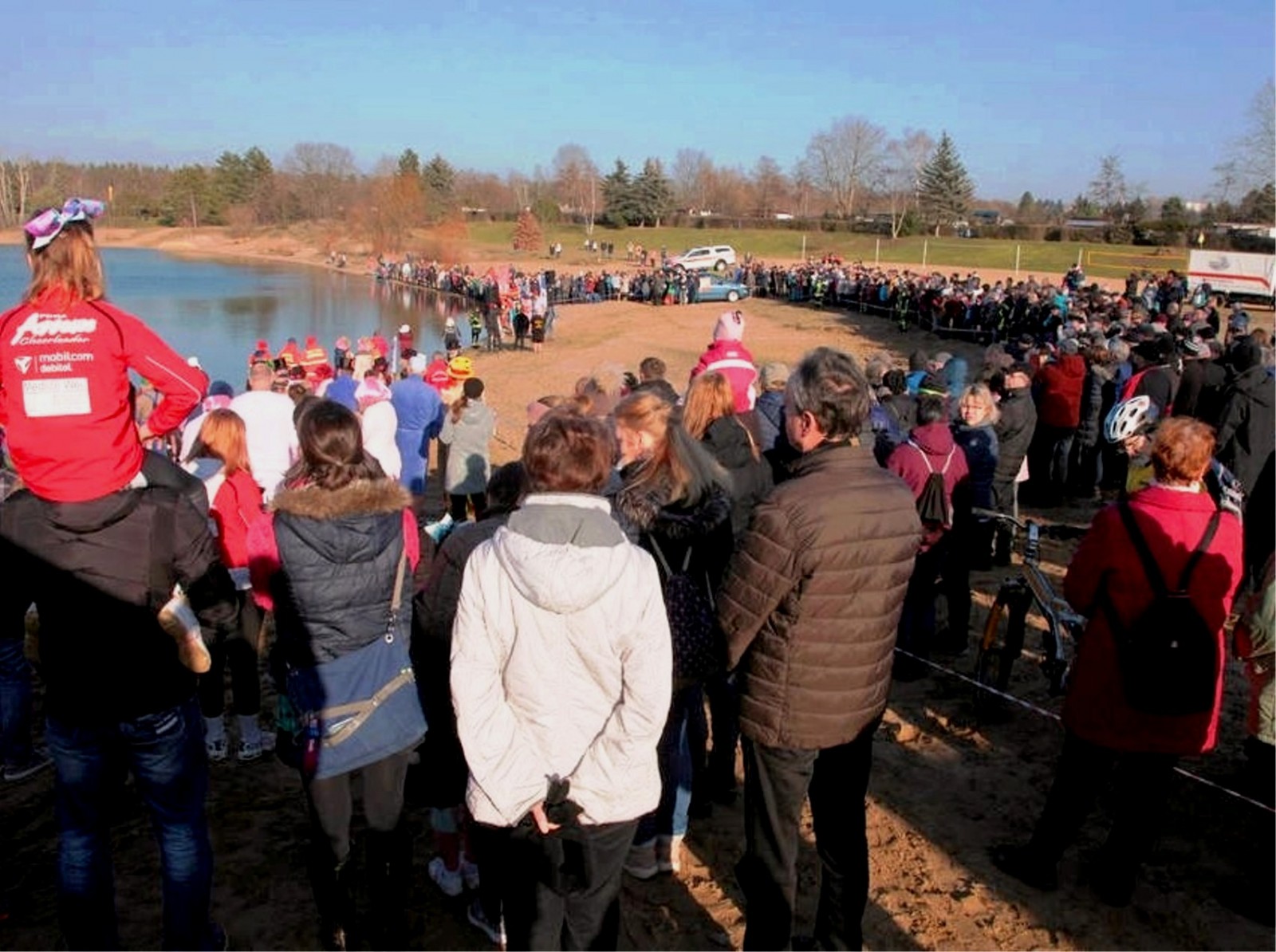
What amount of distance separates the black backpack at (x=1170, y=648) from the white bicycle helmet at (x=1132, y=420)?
1800mm

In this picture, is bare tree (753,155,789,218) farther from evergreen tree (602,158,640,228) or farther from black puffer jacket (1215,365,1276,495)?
black puffer jacket (1215,365,1276,495)

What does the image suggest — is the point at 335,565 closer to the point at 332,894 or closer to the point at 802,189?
the point at 332,894

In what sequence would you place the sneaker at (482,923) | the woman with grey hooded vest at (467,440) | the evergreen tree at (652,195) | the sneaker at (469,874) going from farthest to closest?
the evergreen tree at (652,195)
the woman with grey hooded vest at (467,440)
the sneaker at (469,874)
the sneaker at (482,923)

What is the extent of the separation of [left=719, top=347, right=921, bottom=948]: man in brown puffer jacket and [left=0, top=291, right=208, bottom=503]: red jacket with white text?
1826mm

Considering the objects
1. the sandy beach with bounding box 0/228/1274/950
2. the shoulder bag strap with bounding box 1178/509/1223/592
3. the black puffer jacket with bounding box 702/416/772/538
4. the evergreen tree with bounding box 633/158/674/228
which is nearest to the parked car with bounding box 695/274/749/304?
the sandy beach with bounding box 0/228/1274/950

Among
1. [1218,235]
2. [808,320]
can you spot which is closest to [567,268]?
[808,320]

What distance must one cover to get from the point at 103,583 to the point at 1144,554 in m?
3.42

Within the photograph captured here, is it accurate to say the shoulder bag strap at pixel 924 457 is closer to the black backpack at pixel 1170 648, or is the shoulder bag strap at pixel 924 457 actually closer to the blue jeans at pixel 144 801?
the black backpack at pixel 1170 648

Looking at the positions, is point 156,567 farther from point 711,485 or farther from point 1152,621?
point 1152,621

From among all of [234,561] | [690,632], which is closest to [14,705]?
[234,561]

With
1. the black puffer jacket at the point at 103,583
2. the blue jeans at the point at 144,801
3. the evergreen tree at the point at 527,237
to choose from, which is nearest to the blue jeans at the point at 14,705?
the blue jeans at the point at 144,801

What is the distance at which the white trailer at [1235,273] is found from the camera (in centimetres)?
2694

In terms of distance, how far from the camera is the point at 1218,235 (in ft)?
147

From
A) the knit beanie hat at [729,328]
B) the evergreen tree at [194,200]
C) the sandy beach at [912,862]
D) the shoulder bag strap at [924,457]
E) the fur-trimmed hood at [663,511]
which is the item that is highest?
the evergreen tree at [194,200]
